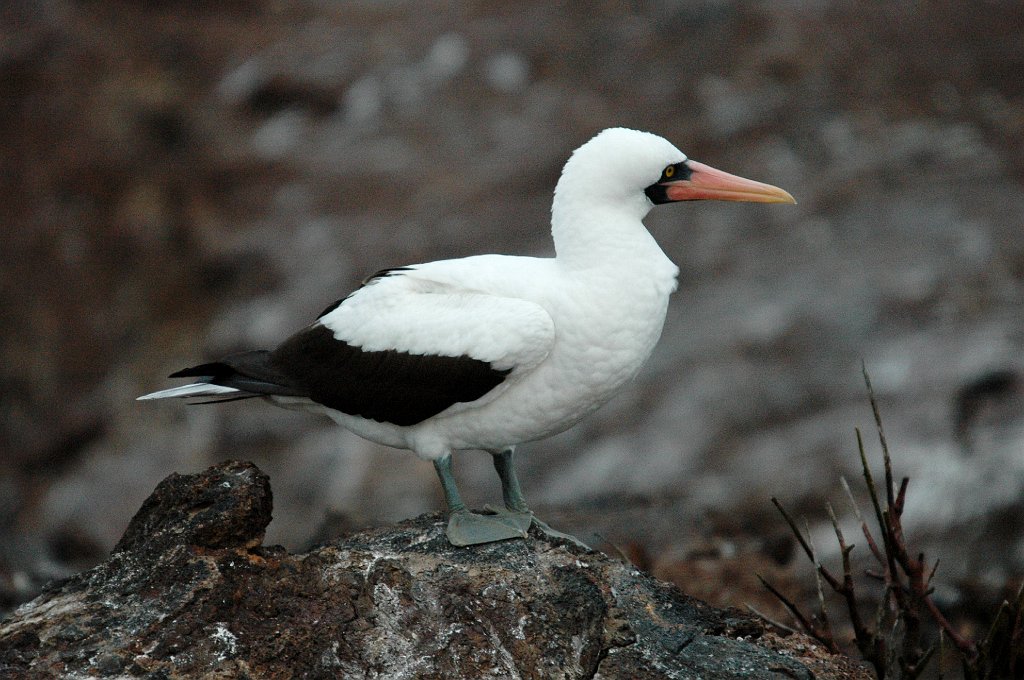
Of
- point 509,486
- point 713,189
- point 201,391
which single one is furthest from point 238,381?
point 713,189

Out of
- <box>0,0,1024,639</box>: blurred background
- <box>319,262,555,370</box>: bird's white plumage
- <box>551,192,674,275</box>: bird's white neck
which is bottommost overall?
<box>0,0,1024,639</box>: blurred background

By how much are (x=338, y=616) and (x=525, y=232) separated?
36.6ft

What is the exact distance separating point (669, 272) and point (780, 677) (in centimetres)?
192

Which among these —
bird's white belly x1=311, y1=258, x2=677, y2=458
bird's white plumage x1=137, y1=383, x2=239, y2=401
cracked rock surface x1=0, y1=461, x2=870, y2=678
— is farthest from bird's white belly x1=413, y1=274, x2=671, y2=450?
A: bird's white plumage x1=137, y1=383, x2=239, y2=401

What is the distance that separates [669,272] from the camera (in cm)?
594

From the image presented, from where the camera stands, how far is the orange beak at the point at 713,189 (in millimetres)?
6137

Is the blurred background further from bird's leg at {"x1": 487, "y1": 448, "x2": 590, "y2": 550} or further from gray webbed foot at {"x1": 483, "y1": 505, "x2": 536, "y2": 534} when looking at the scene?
gray webbed foot at {"x1": 483, "y1": 505, "x2": 536, "y2": 534}

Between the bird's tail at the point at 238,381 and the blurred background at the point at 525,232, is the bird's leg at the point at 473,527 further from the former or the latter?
the blurred background at the point at 525,232

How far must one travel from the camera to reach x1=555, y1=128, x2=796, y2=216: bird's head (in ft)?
19.5

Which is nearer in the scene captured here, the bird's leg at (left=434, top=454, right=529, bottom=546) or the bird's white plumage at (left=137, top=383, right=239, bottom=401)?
the bird's leg at (left=434, top=454, right=529, bottom=546)

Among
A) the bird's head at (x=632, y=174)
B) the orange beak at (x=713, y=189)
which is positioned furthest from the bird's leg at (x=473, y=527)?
the orange beak at (x=713, y=189)

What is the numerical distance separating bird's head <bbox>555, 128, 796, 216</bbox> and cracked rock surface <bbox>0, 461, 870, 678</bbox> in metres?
1.74

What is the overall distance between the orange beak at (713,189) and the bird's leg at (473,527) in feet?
5.82

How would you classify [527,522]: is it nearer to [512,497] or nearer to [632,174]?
[512,497]
